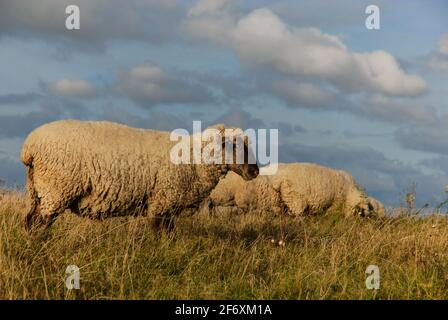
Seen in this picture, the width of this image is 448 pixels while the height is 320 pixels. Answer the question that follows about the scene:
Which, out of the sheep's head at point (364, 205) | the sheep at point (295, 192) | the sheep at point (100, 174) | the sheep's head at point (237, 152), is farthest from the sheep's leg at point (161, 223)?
the sheep at point (295, 192)

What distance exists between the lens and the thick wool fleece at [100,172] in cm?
833

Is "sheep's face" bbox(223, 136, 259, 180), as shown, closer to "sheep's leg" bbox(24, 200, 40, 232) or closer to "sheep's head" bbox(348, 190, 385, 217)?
"sheep's leg" bbox(24, 200, 40, 232)

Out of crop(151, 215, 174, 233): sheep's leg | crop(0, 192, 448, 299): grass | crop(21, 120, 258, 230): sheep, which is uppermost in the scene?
crop(21, 120, 258, 230): sheep

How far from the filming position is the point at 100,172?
840 centimetres

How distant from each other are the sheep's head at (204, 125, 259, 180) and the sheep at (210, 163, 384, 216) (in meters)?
7.15

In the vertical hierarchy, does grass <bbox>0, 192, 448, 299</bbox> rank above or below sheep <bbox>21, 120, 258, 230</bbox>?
below

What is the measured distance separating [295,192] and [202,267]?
9.74m

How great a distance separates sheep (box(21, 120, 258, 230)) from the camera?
27.3 ft

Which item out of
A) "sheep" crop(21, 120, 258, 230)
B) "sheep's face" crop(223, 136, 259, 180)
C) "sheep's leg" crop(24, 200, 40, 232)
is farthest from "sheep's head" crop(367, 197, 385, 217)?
"sheep's leg" crop(24, 200, 40, 232)

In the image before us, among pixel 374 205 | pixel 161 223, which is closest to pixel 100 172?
pixel 161 223

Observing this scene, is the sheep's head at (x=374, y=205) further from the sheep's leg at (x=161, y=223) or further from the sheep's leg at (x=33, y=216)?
the sheep's leg at (x=33, y=216)

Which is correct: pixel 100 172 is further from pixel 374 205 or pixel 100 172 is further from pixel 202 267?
pixel 374 205

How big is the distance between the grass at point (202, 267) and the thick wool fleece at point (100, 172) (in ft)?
1.28
